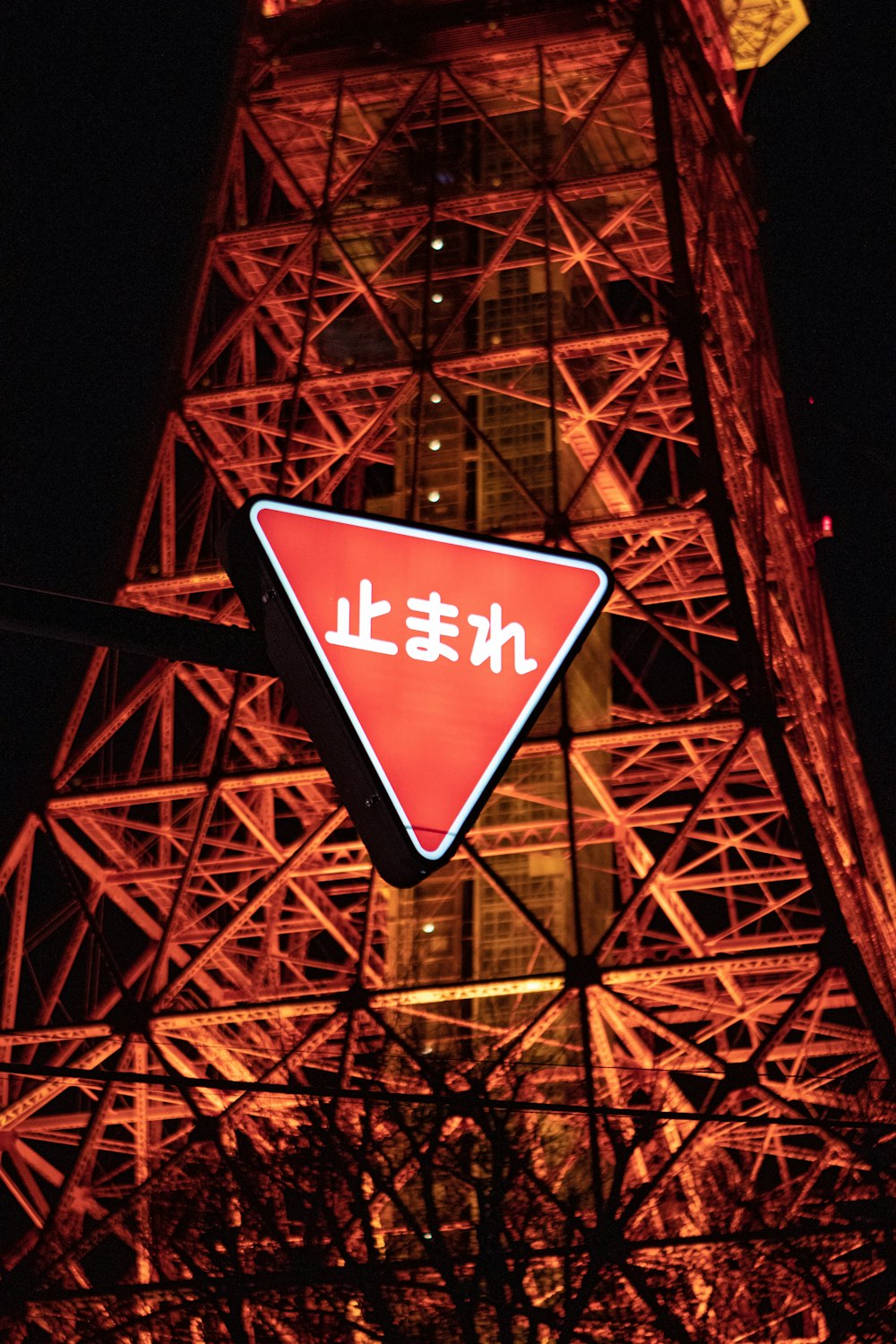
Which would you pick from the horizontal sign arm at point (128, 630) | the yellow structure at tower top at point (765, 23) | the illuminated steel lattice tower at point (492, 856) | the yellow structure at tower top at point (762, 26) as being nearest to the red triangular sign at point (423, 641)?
the horizontal sign arm at point (128, 630)

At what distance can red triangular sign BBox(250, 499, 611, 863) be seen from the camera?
23.2ft

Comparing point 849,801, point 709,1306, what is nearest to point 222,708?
point 849,801

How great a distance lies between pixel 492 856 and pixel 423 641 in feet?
80.9

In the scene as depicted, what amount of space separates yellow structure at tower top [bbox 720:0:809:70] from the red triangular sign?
38.5 m

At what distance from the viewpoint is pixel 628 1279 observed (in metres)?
20.4

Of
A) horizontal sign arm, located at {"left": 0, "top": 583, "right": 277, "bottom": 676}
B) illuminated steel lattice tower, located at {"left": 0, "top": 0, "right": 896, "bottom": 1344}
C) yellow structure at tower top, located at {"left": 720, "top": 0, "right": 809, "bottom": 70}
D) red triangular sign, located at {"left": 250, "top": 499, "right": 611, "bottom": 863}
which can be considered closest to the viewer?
horizontal sign arm, located at {"left": 0, "top": 583, "right": 277, "bottom": 676}

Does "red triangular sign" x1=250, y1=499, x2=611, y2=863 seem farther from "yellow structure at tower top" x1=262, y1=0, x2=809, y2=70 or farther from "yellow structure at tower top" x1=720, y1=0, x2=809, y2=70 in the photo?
"yellow structure at tower top" x1=720, y1=0, x2=809, y2=70

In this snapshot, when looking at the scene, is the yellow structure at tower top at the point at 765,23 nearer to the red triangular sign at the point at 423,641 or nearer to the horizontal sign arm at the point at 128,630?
the red triangular sign at the point at 423,641

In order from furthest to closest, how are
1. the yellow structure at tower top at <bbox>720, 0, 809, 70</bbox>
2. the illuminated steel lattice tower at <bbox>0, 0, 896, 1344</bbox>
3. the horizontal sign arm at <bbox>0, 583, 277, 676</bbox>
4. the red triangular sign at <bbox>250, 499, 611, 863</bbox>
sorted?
the yellow structure at tower top at <bbox>720, 0, 809, 70</bbox> → the illuminated steel lattice tower at <bbox>0, 0, 896, 1344</bbox> → the red triangular sign at <bbox>250, 499, 611, 863</bbox> → the horizontal sign arm at <bbox>0, 583, 277, 676</bbox>

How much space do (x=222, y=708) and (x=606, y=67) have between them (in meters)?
12.8

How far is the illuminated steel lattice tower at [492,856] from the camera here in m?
A: 21.1

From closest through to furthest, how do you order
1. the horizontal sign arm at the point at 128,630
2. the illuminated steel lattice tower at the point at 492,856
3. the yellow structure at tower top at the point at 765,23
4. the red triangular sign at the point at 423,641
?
the horizontal sign arm at the point at 128,630
the red triangular sign at the point at 423,641
the illuminated steel lattice tower at the point at 492,856
the yellow structure at tower top at the point at 765,23

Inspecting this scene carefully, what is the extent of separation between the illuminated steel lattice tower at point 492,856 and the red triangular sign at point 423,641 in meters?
10.9

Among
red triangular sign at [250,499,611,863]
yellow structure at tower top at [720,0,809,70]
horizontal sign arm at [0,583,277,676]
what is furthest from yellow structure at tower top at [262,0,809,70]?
horizontal sign arm at [0,583,277,676]
